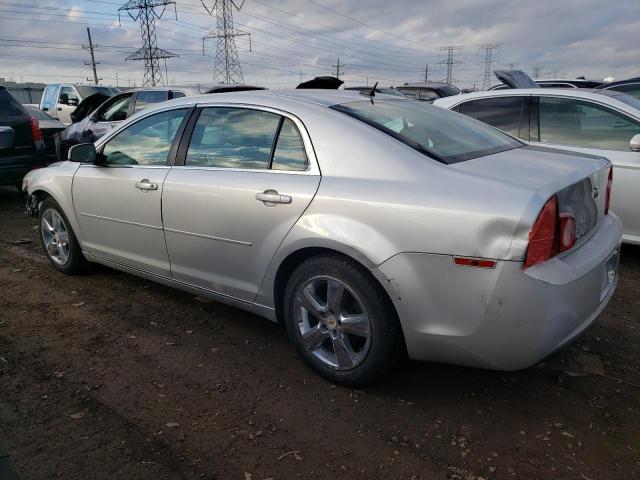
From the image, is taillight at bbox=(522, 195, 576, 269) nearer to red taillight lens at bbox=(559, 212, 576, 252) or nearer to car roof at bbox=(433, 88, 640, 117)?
red taillight lens at bbox=(559, 212, 576, 252)

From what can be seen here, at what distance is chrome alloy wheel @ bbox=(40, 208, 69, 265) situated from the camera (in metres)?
4.63

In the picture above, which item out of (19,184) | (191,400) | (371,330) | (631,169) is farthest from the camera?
(19,184)

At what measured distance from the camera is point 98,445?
245 centimetres

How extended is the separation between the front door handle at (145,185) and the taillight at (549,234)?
2.45 meters

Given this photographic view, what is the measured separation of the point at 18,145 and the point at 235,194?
20.7 ft

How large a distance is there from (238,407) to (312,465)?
0.60 meters

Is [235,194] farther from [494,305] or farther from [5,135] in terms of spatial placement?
[494,305]

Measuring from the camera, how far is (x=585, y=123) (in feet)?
16.8

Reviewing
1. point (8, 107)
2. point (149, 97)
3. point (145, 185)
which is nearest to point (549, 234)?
point (145, 185)

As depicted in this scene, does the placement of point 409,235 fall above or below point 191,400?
above

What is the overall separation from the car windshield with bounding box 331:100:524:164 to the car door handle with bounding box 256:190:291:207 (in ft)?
2.00

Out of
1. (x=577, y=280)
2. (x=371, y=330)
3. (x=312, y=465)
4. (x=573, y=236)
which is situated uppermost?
(x=573, y=236)

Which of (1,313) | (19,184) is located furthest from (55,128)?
(1,313)

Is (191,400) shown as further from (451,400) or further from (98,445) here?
(451,400)
